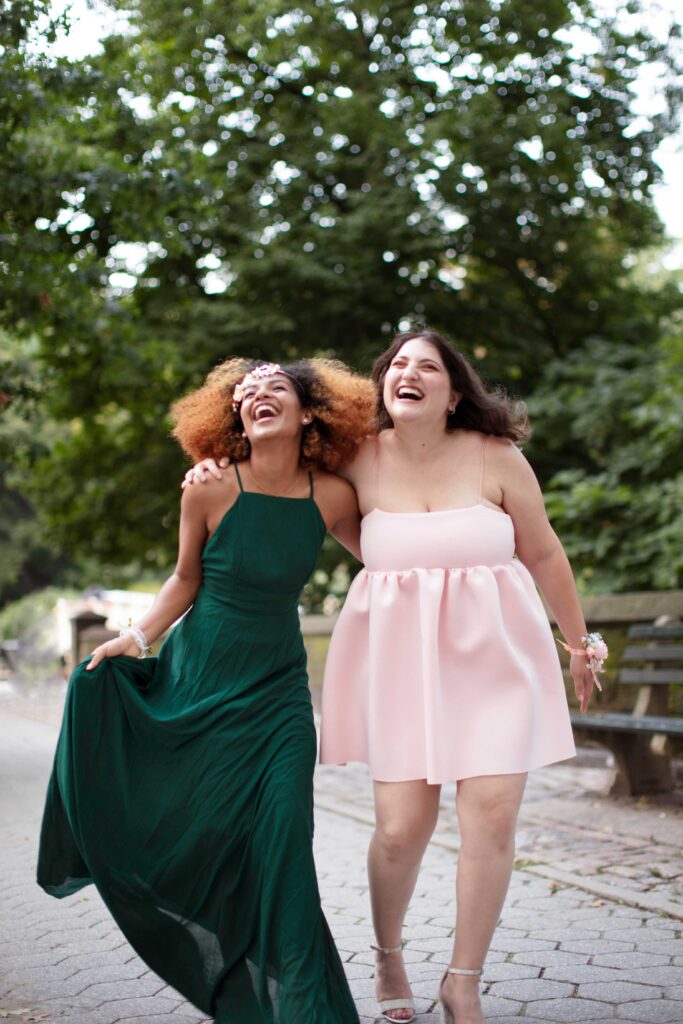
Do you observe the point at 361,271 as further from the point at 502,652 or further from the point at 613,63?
the point at 502,652

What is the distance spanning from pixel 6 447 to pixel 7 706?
27.6 ft

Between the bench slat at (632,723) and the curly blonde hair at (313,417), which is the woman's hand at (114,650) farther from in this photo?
the bench slat at (632,723)

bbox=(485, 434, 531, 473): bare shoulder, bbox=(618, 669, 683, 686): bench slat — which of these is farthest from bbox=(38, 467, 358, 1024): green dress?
bbox=(618, 669, 683, 686): bench slat

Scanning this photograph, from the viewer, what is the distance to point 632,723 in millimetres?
6680

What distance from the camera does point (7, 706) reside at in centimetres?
1848

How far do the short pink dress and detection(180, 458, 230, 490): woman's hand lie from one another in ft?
1.56

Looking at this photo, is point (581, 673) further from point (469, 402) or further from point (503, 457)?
point (469, 402)

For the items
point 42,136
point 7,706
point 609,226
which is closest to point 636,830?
point 42,136

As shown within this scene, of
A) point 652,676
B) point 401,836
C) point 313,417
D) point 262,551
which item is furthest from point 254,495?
point 652,676

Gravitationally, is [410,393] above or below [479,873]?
above

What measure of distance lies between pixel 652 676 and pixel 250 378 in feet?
13.9

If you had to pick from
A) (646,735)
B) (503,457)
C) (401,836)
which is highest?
(503,457)

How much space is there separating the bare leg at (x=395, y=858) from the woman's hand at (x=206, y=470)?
1.05 metres

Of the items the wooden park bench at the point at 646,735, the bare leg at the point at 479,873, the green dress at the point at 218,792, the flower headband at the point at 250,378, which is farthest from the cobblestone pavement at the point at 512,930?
the flower headband at the point at 250,378
